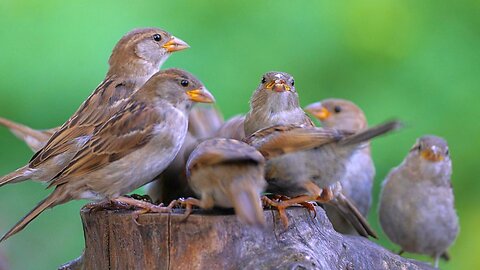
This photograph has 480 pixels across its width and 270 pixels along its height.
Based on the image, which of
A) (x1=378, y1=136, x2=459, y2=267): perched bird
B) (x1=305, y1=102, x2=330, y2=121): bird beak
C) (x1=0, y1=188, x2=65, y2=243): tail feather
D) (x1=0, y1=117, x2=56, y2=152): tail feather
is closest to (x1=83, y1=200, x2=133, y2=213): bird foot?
(x1=0, y1=188, x2=65, y2=243): tail feather

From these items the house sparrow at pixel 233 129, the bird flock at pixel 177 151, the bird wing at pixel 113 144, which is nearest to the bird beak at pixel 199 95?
the bird flock at pixel 177 151

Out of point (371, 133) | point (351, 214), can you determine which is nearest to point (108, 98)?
point (351, 214)

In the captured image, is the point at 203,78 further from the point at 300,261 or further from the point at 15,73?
the point at 300,261

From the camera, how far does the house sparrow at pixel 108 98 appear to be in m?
4.20

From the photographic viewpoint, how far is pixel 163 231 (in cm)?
342

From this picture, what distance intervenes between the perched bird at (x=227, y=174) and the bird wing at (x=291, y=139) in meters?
0.25

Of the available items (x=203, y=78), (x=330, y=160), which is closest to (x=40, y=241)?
(x=203, y=78)

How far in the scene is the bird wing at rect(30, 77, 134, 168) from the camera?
13.8 feet

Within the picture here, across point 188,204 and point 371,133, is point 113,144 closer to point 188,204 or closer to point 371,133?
point 188,204

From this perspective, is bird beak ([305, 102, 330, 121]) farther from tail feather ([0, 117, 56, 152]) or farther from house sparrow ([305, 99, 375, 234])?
tail feather ([0, 117, 56, 152])

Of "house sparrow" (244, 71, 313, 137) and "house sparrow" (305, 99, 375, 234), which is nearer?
"house sparrow" (244, 71, 313, 137)

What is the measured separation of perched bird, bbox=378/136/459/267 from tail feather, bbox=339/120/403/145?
248 cm

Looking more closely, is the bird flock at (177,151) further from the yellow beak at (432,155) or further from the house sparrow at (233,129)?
the yellow beak at (432,155)

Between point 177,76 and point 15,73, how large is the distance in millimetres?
2637
